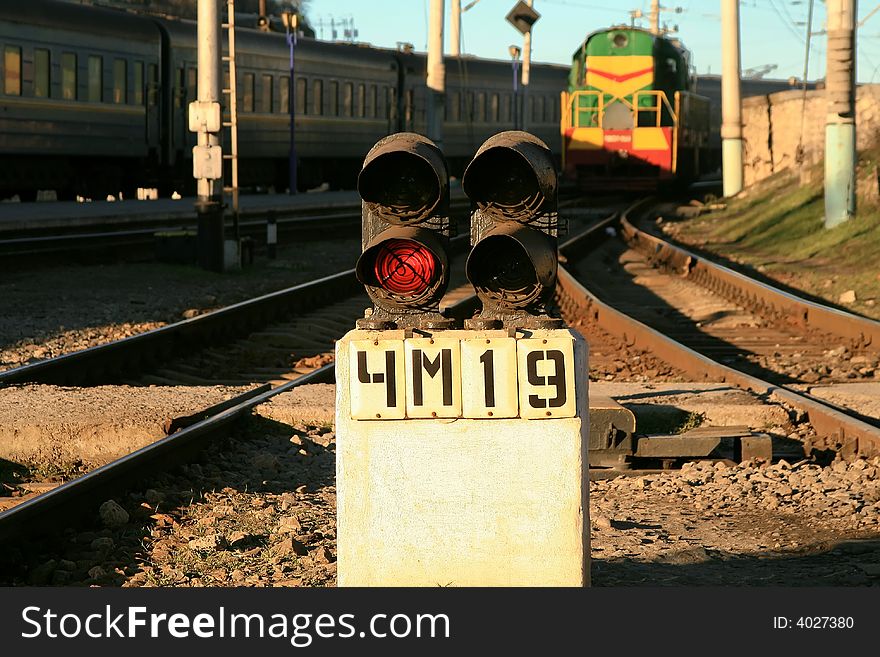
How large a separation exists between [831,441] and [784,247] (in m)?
15.5

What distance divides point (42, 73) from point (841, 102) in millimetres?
14661

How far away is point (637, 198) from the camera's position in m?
46.7

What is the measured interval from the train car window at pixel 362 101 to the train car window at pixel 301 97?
3.04m

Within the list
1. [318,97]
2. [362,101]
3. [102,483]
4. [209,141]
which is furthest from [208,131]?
[362,101]

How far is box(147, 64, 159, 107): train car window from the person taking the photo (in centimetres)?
3142

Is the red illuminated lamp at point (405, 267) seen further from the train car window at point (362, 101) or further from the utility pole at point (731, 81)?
the train car window at point (362, 101)

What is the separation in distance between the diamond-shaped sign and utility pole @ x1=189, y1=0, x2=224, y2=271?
78.3ft

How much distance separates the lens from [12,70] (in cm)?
2683

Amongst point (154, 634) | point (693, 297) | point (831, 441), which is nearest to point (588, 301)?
point (693, 297)

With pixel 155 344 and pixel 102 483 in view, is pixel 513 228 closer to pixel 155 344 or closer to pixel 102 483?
pixel 102 483

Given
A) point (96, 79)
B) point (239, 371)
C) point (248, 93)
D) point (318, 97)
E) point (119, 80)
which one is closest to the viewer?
point (239, 371)

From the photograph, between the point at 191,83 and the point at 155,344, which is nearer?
the point at 155,344

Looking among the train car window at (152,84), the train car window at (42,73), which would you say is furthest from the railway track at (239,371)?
the train car window at (152,84)

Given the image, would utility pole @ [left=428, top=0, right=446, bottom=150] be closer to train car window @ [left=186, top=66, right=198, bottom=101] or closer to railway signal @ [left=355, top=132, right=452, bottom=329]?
train car window @ [left=186, top=66, right=198, bottom=101]
